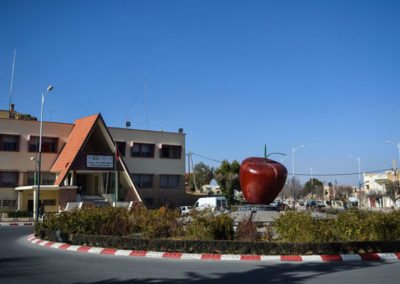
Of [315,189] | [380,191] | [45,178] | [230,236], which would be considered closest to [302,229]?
[230,236]

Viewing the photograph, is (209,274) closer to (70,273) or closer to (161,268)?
(161,268)

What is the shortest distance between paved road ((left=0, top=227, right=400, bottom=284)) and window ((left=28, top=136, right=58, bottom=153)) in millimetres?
26273

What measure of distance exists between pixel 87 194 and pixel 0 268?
3011 centimetres

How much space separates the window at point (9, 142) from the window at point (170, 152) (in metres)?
14.3

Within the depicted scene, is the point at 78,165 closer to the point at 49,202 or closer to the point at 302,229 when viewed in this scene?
the point at 49,202

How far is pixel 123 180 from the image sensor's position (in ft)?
124

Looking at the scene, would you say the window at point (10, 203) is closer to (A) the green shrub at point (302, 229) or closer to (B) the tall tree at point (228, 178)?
(B) the tall tree at point (228, 178)

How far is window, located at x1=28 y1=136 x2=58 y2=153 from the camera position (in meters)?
36.5

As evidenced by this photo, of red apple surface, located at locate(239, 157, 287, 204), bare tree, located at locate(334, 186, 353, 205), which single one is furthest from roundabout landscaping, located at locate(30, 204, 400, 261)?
bare tree, located at locate(334, 186, 353, 205)

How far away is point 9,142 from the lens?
35.7 meters

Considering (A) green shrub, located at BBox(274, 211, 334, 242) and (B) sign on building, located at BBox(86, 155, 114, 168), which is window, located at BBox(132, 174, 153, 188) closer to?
(B) sign on building, located at BBox(86, 155, 114, 168)

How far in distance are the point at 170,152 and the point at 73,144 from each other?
11.6 m

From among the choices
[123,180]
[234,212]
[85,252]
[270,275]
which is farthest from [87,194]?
[270,275]

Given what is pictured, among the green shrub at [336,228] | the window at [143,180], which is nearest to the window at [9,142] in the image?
the window at [143,180]
